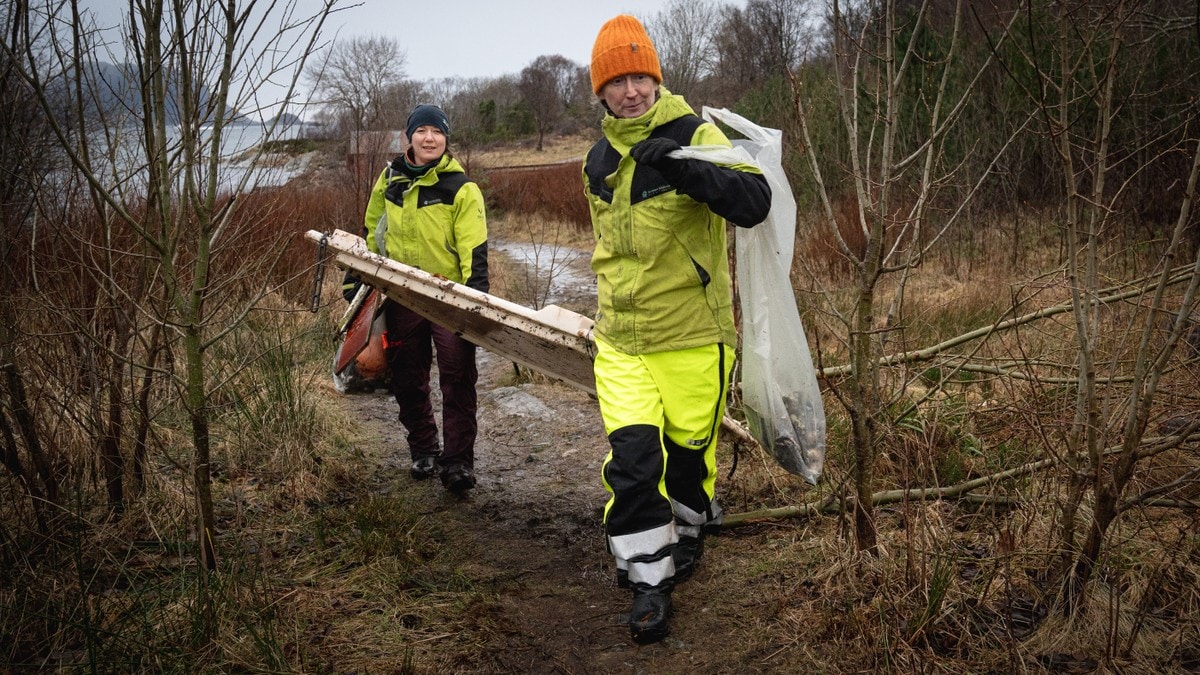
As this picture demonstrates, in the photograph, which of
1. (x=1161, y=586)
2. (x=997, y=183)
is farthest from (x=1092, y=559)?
(x=997, y=183)

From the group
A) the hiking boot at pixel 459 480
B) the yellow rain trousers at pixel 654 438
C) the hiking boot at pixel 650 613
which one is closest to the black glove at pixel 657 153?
the yellow rain trousers at pixel 654 438

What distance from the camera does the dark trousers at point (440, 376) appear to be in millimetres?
4164

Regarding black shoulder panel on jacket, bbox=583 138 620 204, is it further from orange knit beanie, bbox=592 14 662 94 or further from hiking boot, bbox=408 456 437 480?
hiking boot, bbox=408 456 437 480

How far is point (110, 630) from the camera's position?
2.42 m

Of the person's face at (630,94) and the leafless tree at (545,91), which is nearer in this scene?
the person's face at (630,94)

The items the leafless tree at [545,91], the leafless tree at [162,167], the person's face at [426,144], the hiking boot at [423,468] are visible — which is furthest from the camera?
the leafless tree at [545,91]

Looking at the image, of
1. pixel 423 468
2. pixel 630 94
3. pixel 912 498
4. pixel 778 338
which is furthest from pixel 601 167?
pixel 423 468

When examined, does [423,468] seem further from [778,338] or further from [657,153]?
[657,153]

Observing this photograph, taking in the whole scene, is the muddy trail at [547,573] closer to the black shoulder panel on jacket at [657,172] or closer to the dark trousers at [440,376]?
the dark trousers at [440,376]

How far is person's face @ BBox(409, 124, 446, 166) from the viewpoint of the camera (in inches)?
163

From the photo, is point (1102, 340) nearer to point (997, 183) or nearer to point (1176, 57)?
point (1176, 57)

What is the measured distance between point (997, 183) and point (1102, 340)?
655cm

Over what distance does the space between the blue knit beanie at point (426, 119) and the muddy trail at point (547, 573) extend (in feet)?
6.01

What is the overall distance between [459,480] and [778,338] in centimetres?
199
